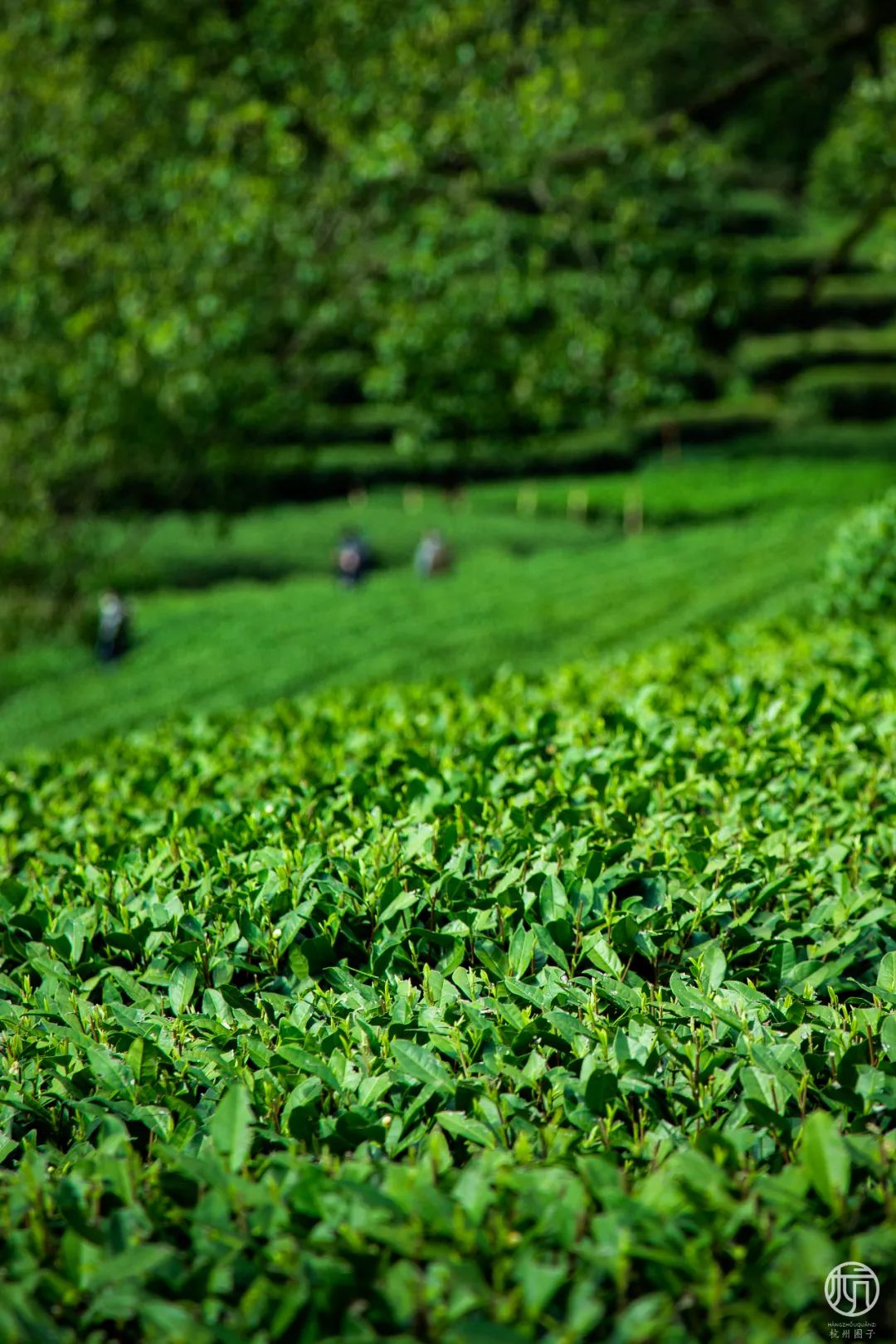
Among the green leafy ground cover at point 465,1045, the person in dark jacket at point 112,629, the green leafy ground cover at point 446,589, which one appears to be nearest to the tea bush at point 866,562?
the green leafy ground cover at point 446,589

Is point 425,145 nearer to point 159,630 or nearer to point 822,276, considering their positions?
point 822,276

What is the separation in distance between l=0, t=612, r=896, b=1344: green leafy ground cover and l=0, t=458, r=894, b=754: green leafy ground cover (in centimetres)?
632

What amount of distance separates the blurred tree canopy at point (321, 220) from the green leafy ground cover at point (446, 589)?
2126 mm

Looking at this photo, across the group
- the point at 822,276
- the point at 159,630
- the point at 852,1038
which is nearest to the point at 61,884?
the point at 852,1038

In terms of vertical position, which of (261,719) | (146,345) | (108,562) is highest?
(146,345)

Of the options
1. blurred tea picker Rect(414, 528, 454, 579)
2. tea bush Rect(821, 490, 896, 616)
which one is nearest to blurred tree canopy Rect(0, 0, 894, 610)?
tea bush Rect(821, 490, 896, 616)

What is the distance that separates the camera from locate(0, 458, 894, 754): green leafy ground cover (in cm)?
1473

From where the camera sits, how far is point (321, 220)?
39.6 ft

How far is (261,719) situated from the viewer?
20.2ft

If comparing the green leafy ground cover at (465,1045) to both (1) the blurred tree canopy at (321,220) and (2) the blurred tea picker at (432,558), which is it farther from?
(2) the blurred tea picker at (432,558)

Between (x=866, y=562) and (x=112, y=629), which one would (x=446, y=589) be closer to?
(x=112, y=629)

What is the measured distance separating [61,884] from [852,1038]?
7.41ft

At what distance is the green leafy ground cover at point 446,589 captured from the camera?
14.7 metres

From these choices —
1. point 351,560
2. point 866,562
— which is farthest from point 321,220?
point 351,560
